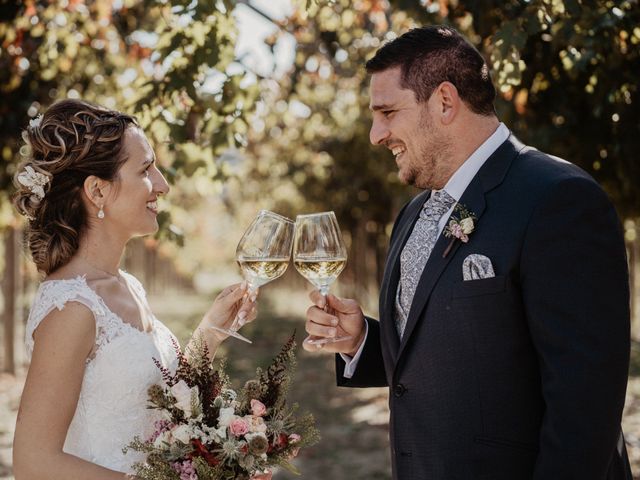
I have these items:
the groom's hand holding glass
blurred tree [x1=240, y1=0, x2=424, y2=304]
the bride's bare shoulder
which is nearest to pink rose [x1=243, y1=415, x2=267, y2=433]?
the groom's hand holding glass

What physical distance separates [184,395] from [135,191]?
103 centimetres

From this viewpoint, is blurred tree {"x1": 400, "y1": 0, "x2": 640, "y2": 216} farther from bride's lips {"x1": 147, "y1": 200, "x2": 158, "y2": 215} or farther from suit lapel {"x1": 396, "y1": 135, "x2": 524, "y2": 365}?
bride's lips {"x1": 147, "y1": 200, "x2": 158, "y2": 215}

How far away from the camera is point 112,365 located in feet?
10.2

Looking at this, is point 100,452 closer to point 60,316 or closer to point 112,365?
point 112,365

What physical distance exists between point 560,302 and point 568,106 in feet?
12.4

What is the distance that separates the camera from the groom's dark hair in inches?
115

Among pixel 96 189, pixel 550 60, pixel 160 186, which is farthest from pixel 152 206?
pixel 550 60

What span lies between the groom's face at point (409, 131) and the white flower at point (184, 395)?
3.91 feet

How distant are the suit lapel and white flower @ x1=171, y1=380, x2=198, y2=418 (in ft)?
2.56

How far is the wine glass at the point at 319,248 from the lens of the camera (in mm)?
2969

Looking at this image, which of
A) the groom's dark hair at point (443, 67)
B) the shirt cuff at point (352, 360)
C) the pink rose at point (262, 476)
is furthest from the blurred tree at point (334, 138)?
the pink rose at point (262, 476)

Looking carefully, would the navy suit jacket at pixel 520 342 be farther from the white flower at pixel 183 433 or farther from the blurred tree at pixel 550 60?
the blurred tree at pixel 550 60

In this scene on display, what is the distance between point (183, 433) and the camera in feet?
8.49

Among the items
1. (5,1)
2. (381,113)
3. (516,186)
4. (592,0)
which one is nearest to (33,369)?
(381,113)
